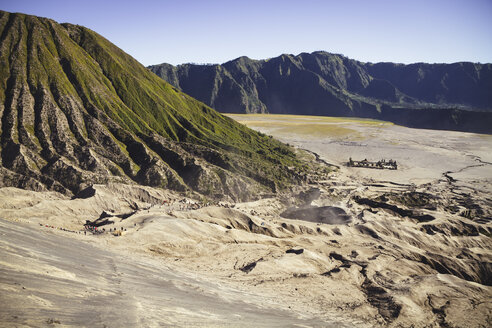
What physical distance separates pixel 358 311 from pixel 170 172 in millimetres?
41394

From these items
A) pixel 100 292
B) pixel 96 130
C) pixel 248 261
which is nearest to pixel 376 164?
pixel 248 261

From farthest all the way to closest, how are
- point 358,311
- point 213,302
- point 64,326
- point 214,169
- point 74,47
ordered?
point 74,47, point 214,169, point 358,311, point 213,302, point 64,326

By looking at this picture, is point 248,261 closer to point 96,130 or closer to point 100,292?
point 100,292

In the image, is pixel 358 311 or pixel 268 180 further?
pixel 268 180

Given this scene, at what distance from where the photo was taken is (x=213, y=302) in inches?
858

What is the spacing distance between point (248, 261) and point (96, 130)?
4209cm

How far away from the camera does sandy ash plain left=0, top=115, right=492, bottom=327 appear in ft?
54.3

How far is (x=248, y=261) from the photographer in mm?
32156

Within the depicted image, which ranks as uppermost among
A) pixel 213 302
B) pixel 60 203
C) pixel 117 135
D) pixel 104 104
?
pixel 104 104

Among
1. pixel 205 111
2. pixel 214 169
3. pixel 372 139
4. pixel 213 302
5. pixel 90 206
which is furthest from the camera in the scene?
pixel 372 139

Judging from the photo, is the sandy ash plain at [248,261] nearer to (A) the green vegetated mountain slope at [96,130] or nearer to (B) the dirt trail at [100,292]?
(B) the dirt trail at [100,292]

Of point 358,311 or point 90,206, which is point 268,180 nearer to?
point 90,206

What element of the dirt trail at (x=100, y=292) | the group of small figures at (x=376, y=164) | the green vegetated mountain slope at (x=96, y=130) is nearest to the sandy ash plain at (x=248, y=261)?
the dirt trail at (x=100, y=292)

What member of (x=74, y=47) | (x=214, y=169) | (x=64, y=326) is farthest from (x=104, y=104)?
(x=64, y=326)
